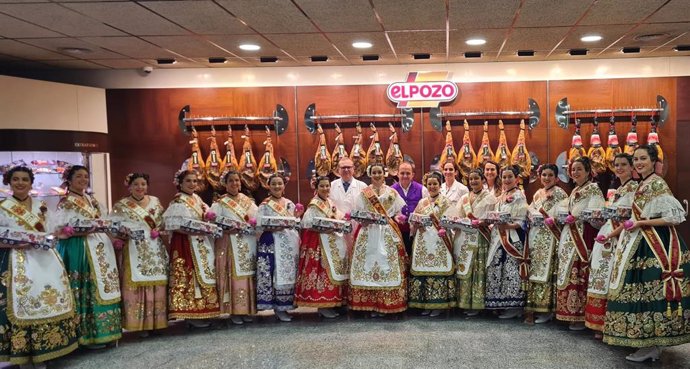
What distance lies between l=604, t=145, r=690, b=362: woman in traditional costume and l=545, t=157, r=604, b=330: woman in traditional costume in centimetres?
58

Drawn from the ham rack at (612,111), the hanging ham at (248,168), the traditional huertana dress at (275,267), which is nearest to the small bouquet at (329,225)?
the traditional huertana dress at (275,267)

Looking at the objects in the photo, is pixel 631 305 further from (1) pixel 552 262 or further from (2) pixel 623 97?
(2) pixel 623 97

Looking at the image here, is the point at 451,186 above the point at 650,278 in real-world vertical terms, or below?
above

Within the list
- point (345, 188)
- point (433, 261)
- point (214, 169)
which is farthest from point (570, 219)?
point (214, 169)

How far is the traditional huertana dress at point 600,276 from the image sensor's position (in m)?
3.82

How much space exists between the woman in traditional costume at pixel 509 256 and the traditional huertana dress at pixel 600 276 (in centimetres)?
60

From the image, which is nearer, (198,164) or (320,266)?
(320,266)

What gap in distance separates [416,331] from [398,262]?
1.90 ft

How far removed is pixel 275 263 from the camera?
457 cm

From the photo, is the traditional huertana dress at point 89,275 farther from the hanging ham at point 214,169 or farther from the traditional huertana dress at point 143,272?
the hanging ham at point 214,169

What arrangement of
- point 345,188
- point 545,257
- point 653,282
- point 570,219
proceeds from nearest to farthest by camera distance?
1. point 653,282
2. point 570,219
3. point 545,257
4. point 345,188

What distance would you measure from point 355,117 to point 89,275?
316 cm

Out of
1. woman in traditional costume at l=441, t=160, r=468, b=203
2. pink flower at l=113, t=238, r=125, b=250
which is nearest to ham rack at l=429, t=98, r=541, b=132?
woman in traditional costume at l=441, t=160, r=468, b=203

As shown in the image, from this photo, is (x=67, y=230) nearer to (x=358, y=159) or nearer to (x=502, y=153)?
(x=358, y=159)
